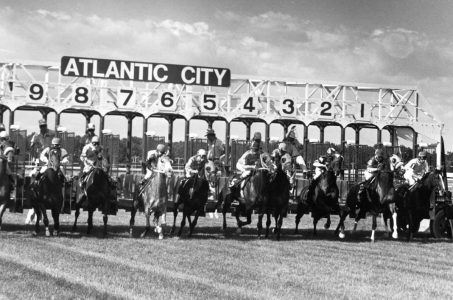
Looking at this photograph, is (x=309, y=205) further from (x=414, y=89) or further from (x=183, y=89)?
(x=414, y=89)

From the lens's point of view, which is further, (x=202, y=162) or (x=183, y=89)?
(x=183, y=89)

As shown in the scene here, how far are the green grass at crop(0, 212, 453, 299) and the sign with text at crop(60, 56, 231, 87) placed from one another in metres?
5.97

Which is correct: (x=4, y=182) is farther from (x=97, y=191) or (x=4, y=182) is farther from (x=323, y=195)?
(x=323, y=195)

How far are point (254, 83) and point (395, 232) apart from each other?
29.0 ft

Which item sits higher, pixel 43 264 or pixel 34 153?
pixel 34 153

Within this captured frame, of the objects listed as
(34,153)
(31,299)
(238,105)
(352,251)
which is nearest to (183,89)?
(238,105)

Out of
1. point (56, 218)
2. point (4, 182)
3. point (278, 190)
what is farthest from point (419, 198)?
point (4, 182)

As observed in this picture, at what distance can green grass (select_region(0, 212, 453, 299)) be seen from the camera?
25.1ft

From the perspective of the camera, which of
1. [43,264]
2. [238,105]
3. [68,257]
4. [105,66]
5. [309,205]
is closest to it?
[43,264]

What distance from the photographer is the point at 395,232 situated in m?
16.0

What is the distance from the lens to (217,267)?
947 cm

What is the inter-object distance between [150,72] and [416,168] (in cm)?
832

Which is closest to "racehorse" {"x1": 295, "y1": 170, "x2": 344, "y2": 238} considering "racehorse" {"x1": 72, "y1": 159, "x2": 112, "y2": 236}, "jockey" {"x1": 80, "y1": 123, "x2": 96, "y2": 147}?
"racehorse" {"x1": 72, "y1": 159, "x2": 112, "y2": 236}

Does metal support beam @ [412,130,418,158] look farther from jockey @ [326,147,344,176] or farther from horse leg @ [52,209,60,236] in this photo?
horse leg @ [52,209,60,236]
